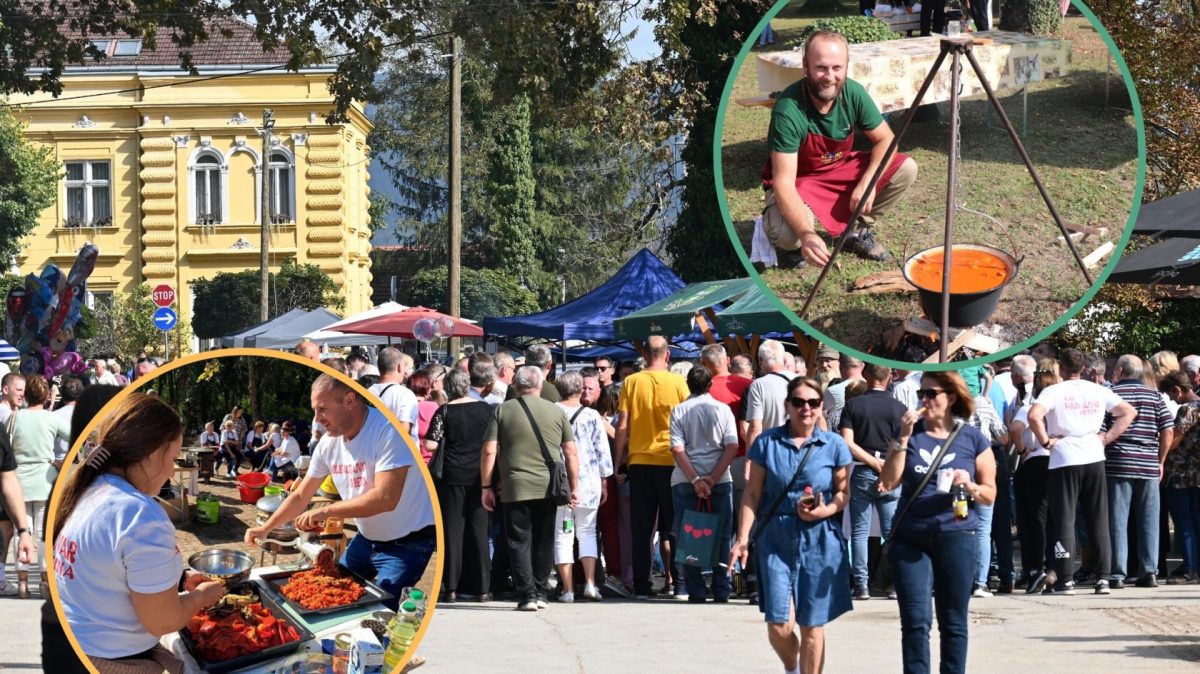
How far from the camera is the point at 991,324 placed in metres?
3.92

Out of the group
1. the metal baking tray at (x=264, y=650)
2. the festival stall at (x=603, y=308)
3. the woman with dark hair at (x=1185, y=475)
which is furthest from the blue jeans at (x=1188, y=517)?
the metal baking tray at (x=264, y=650)

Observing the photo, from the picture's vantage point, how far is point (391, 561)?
4.37 m

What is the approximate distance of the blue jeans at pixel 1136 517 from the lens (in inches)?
502

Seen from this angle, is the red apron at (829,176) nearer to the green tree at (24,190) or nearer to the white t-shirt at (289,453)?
the white t-shirt at (289,453)

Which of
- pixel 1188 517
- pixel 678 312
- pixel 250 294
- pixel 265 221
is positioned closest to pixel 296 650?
pixel 1188 517

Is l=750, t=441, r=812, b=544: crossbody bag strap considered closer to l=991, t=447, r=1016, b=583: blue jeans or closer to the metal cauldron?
the metal cauldron

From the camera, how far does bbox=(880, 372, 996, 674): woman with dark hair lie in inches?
306

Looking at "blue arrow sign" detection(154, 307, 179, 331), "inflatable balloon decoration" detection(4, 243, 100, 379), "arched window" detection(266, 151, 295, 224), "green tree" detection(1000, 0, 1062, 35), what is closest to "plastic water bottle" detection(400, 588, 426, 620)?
"green tree" detection(1000, 0, 1062, 35)

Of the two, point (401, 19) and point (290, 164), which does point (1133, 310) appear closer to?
point (401, 19)

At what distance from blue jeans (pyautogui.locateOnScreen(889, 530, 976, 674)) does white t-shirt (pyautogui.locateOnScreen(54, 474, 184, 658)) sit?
448 centimetres

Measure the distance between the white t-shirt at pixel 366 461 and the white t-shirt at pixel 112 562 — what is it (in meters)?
0.43

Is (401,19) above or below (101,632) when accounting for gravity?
above

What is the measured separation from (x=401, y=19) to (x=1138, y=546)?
10537mm

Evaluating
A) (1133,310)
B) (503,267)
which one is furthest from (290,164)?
(1133,310)
